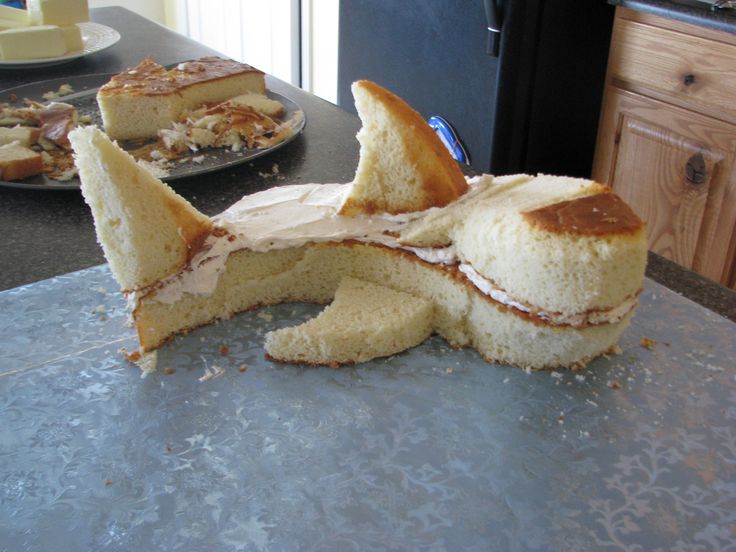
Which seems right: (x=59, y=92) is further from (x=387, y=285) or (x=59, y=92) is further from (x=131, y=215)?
(x=387, y=285)

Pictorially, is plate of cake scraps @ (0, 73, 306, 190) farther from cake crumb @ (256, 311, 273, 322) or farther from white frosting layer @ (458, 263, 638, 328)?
white frosting layer @ (458, 263, 638, 328)

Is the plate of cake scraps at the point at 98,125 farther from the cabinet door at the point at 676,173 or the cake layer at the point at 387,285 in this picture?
the cabinet door at the point at 676,173

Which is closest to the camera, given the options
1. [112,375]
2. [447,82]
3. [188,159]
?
[112,375]

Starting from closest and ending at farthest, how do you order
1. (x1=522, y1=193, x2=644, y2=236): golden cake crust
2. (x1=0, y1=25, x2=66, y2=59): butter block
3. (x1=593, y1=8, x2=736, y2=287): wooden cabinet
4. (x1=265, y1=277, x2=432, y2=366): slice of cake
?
(x1=522, y1=193, x2=644, y2=236): golden cake crust, (x1=265, y1=277, x2=432, y2=366): slice of cake, (x1=593, y1=8, x2=736, y2=287): wooden cabinet, (x1=0, y1=25, x2=66, y2=59): butter block

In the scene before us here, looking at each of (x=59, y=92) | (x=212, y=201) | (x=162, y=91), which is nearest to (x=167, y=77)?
(x=162, y=91)

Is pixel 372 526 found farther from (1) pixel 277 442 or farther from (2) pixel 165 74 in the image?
(2) pixel 165 74

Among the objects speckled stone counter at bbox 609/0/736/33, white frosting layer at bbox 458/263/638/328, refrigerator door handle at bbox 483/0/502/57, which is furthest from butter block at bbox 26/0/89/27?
white frosting layer at bbox 458/263/638/328

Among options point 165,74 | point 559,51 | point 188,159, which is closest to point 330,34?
point 559,51
